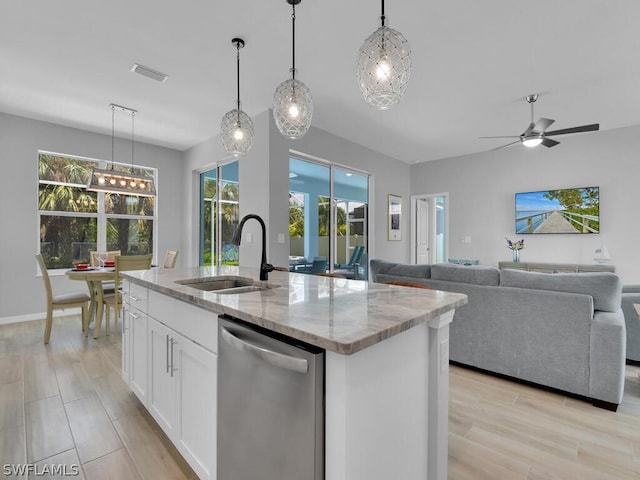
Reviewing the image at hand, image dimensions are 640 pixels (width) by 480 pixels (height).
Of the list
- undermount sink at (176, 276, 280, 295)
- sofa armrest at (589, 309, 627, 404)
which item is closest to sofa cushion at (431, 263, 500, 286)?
sofa armrest at (589, 309, 627, 404)

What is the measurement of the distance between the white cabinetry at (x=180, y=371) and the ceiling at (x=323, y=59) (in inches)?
82.3

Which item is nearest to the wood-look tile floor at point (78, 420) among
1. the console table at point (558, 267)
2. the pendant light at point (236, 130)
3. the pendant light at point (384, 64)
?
the pendant light at point (236, 130)

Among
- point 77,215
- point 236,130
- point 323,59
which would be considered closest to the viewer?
point 236,130

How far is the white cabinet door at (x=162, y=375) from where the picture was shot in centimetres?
164

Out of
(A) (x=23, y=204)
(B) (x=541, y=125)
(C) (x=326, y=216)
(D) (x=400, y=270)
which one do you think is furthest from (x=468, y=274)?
(A) (x=23, y=204)

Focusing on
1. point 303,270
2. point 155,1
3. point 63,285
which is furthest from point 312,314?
point 63,285

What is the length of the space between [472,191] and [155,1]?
18.7 feet

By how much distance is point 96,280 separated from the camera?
355 cm

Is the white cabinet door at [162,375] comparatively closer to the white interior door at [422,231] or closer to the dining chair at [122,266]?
the dining chair at [122,266]

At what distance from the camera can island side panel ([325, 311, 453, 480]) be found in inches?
Result: 34.9

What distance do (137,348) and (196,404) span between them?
0.91 m

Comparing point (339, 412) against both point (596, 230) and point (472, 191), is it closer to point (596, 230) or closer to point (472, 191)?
point (596, 230)

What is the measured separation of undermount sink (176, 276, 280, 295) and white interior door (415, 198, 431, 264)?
5.37 m

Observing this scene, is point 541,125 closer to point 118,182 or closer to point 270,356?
point 270,356
